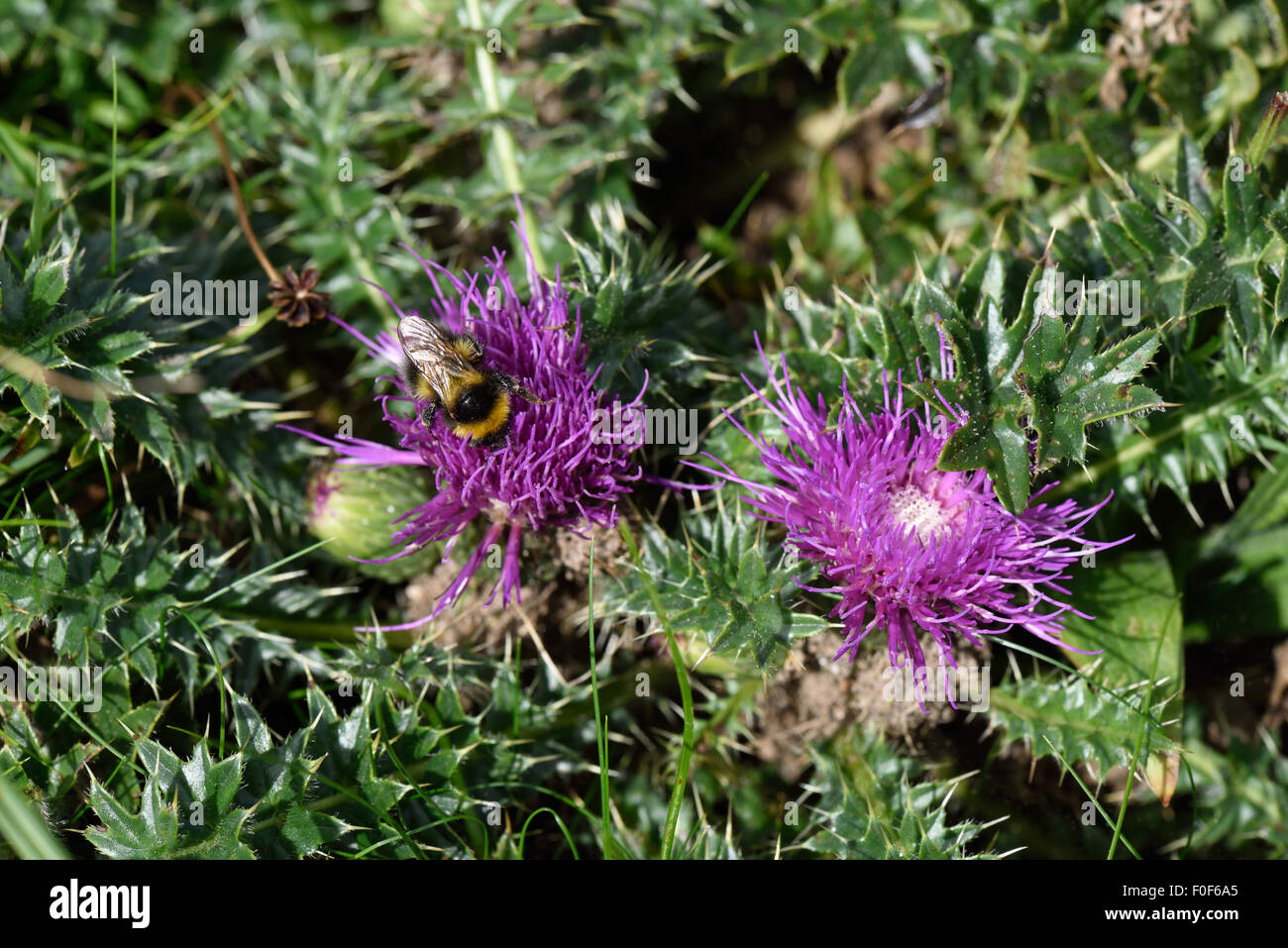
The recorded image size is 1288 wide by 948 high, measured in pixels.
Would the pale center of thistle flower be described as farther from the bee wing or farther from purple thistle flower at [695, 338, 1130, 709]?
the bee wing

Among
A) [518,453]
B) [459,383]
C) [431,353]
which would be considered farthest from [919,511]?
[431,353]

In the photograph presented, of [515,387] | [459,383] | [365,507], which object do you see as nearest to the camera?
[459,383]

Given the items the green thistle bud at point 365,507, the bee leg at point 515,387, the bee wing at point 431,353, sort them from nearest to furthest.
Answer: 1. the bee wing at point 431,353
2. the bee leg at point 515,387
3. the green thistle bud at point 365,507

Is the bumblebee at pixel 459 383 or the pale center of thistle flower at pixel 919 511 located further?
the pale center of thistle flower at pixel 919 511

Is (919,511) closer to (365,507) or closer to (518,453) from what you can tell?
(518,453)

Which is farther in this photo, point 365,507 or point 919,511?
point 365,507

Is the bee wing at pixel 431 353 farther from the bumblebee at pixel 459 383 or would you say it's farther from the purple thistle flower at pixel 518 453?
the purple thistle flower at pixel 518 453

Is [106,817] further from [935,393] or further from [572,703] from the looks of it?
[935,393]

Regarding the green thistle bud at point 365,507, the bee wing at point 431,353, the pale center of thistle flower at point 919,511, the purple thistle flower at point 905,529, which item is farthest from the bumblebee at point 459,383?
the pale center of thistle flower at point 919,511
